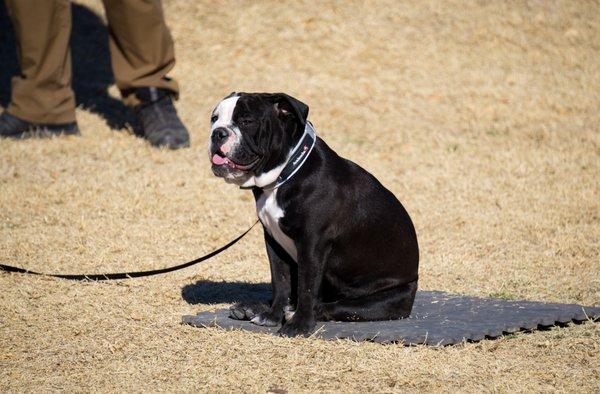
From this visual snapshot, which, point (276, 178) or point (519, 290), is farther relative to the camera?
point (519, 290)

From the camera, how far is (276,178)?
4.59 meters

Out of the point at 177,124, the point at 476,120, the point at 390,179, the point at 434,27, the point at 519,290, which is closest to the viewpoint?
the point at 519,290

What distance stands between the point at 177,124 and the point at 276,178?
4983 millimetres

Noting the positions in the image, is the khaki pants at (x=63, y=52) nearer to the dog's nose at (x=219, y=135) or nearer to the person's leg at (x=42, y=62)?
the person's leg at (x=42, y=62)

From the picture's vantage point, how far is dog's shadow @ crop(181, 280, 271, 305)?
18.6ft

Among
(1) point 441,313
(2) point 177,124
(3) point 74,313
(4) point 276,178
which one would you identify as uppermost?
(4) point 276,178

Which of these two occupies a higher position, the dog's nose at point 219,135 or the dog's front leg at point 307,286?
the dog's nose at point 219,135

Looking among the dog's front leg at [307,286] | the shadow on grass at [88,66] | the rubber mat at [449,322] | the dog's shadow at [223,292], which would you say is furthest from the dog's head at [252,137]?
the shadow on grass at [88,66]

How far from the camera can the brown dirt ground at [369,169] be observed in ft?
14.5

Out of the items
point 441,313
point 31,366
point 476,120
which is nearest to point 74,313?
point 31,366

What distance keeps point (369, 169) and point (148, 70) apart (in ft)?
7.89

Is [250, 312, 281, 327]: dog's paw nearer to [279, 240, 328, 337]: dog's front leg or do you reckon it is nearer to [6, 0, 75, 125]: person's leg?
[279, 240, 328, 337]: dog's front leg

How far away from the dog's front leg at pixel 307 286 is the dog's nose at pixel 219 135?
65 centimetres

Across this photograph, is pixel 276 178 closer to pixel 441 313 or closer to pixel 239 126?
pixel 239 126
